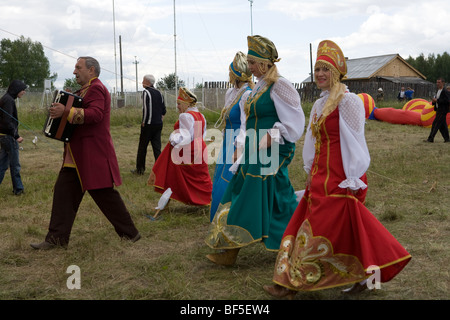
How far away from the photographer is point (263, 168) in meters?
4.45

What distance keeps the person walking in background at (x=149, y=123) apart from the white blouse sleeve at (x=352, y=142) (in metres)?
6.81

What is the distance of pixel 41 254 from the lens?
5.08 metres

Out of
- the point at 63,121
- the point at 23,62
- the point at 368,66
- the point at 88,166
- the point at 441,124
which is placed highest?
the point at 23,62

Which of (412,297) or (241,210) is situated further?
(241,210)

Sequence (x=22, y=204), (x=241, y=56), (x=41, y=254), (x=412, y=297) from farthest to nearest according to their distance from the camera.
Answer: (x=22, y=204), (x=241, y=56), (x=41, y=254), (x=412, y=297)

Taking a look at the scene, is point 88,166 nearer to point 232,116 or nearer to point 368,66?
point 232,116

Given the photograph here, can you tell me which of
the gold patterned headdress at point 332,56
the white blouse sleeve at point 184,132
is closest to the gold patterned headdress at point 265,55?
the gold patterned headdress at point 332,56

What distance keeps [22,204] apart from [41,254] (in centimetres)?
257

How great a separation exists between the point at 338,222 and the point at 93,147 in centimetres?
268

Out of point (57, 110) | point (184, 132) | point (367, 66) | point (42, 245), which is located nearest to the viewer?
point (57, 110)

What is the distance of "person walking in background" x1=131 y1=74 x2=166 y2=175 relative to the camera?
10031mm

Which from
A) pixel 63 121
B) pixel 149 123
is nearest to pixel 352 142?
pixel 63 121
